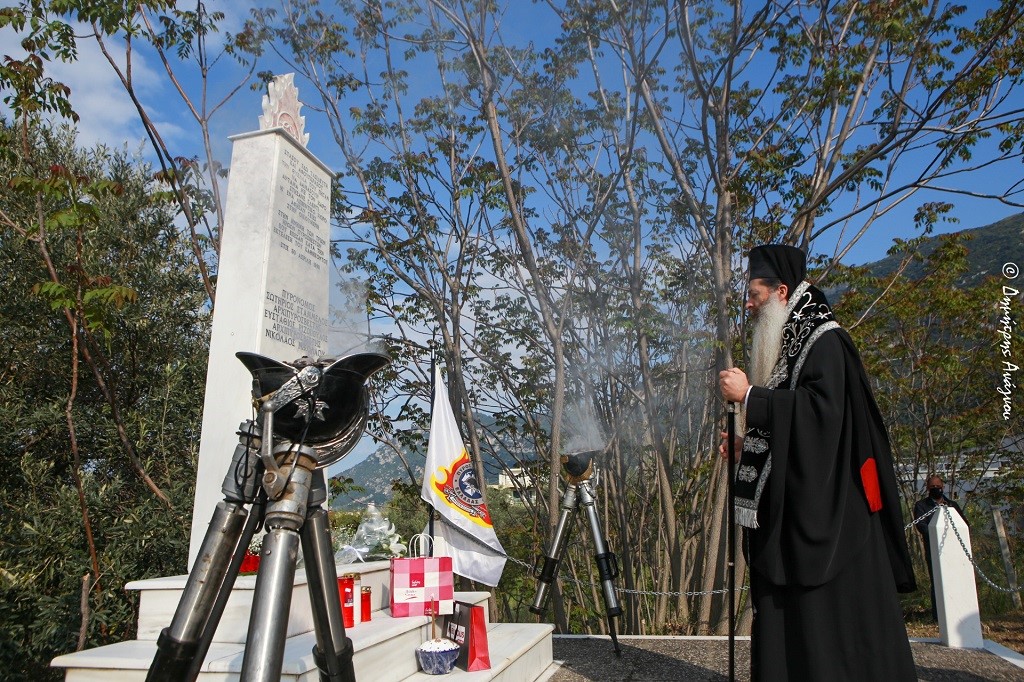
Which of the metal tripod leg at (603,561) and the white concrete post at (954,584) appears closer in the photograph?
the metal tripod leg at (603,561)

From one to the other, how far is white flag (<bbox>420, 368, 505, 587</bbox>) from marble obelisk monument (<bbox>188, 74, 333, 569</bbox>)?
123 centimetres

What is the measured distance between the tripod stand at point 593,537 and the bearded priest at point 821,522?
1959mm

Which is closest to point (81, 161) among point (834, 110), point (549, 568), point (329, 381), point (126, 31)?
point (126, 31)

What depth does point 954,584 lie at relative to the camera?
17.4ft

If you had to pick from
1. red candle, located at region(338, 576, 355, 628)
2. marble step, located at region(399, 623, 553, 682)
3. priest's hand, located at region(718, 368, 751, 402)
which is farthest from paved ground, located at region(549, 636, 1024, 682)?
priest's hand, located at region(718, 368, 751, 402)

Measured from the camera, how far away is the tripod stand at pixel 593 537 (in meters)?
4.48

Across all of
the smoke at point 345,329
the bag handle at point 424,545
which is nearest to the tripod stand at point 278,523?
the smoke at point 345,329

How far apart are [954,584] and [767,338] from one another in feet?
12.6

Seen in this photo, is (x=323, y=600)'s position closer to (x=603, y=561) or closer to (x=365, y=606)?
(x=365, y=606)

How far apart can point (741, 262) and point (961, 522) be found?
119 inches

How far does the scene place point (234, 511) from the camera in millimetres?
1536

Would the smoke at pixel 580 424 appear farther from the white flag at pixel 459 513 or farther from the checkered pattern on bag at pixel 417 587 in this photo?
the checkered pattern on bag at pixel 417 587

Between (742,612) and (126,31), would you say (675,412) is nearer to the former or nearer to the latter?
(742,612)

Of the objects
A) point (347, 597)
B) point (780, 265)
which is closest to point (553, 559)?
point (347, 597)
